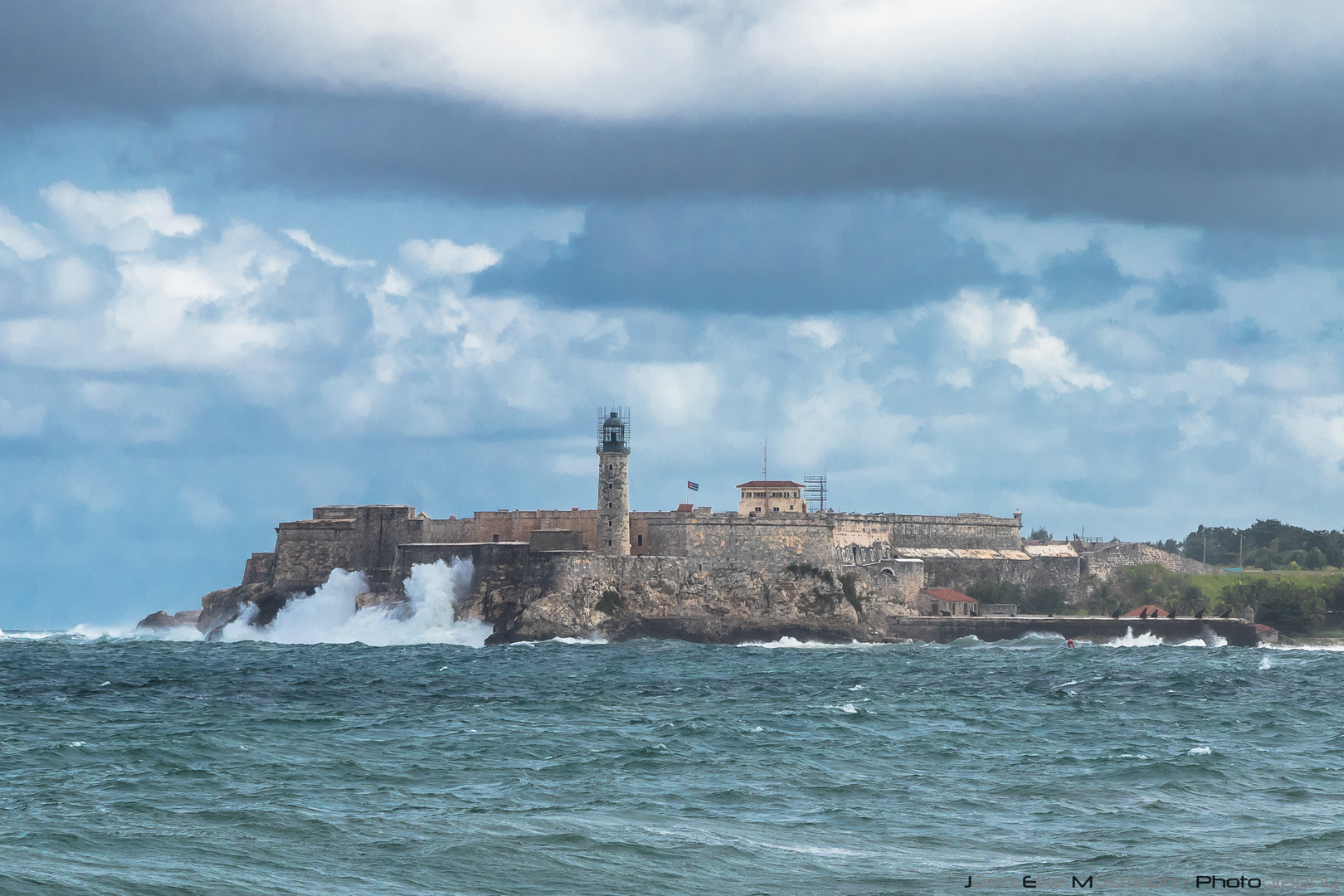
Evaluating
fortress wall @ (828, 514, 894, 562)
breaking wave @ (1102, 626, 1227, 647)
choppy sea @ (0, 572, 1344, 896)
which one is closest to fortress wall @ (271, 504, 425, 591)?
fortress wall @ (828, 514, 894, 562)

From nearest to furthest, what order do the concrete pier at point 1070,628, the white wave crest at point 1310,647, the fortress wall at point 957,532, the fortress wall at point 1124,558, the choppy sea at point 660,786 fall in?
1. the choppy sea at point 660,786
2. the concrete pier at point 1070,628
3. the white wave crest at point 1310,647
4. the fortress wall at point 957,532
5. the fortress wall at point 1124,558

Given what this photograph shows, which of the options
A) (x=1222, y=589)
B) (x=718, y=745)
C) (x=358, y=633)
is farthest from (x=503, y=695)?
(x=1222, y=589)

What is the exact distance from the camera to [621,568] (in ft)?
254

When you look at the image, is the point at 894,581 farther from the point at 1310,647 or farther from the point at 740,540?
the point at 1310,647

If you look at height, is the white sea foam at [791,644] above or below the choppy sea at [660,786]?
above

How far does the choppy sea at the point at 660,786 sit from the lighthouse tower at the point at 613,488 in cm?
2978

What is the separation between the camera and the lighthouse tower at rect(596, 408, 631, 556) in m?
78.6

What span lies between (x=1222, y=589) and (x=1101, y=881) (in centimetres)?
8279

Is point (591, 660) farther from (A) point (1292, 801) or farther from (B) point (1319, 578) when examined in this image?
(B) point (1319, 578)

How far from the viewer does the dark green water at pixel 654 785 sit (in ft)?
61.6

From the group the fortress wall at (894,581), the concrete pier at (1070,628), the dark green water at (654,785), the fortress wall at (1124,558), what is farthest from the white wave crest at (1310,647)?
the dark green water at (654,785)

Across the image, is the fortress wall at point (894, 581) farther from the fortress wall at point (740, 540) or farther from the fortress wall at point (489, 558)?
the fortress wall at point (489, 558)

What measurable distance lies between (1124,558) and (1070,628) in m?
21.0

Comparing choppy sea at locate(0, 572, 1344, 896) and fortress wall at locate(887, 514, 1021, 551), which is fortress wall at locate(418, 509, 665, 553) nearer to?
fortress wall at locate(887, 514, 1021, 551)
